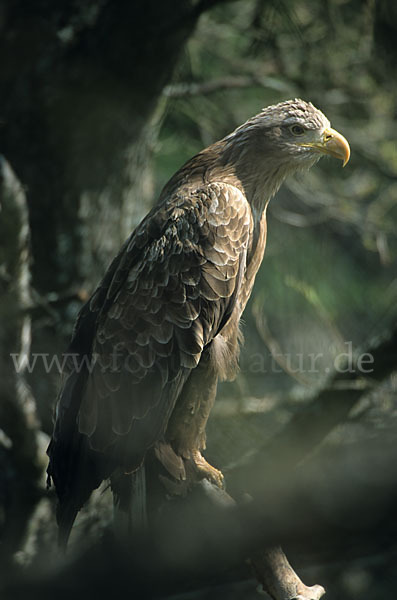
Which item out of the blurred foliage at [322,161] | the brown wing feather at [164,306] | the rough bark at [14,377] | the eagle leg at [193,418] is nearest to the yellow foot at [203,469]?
the eagle leg at [193,418]

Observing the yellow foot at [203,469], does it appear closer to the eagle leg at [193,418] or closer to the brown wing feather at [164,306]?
the eagle leg at [193,418]

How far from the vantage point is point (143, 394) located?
8.29 ft

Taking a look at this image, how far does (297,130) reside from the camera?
249 centimetres

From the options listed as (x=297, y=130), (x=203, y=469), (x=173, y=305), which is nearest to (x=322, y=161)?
(x=297, y=130)

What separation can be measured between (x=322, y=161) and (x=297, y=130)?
101 inches

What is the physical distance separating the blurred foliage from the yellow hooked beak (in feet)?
4.75

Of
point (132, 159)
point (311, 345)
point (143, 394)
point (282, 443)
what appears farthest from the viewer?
point (311, 345)

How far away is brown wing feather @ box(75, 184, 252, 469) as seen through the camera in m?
2.47

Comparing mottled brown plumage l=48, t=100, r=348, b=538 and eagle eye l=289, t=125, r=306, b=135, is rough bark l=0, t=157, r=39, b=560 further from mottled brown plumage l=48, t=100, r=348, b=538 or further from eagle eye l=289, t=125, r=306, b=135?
eagle eye l=289, t=125, r=306, b=135

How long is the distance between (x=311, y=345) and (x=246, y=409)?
1.22 metres

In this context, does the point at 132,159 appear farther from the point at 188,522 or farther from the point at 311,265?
the point at 188,522

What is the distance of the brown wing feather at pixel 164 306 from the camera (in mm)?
2475

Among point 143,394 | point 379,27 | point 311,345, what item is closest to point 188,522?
point 143,394

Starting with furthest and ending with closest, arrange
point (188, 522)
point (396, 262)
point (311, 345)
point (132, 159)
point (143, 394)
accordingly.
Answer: point (396, 262) → point (311, 345) → point (132, 159) → point (143, 394) → point (188, 522)
